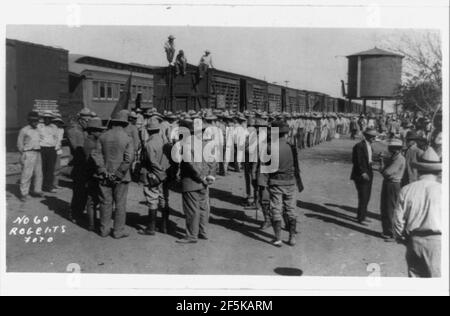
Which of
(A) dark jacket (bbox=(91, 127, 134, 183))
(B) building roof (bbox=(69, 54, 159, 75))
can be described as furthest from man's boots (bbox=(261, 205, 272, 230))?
(B) building roof (bbox=(69, 54, 159, 75))

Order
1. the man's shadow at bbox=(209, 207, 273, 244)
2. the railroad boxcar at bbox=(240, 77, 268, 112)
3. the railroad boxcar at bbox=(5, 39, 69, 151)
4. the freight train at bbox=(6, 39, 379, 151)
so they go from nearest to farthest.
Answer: the man's shadow at bbox=(209, 207, 273, 244)
the railroad boxcar at bbox=(5, 39, 69, 151)
the freight train at bbox=(6, 39, 379, 151)
the railroad boxcar at bbox=(240, 77, 268, 112)

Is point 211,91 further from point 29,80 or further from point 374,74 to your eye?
point 374,74

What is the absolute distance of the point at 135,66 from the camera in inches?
814

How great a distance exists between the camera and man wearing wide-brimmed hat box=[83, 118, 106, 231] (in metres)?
6.87

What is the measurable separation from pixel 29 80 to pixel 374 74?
14.8 meters

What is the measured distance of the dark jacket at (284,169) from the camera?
6.31 m

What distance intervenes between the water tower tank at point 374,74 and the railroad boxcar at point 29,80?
42.6 ft

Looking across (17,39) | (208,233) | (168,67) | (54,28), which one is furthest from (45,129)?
Result: (168,67)

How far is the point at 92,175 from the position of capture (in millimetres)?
7066

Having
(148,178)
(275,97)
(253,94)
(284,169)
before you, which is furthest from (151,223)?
(275,97)

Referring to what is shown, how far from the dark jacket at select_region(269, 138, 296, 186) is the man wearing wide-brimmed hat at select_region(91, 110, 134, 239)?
2285mm

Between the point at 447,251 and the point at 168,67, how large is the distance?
10.2 metres

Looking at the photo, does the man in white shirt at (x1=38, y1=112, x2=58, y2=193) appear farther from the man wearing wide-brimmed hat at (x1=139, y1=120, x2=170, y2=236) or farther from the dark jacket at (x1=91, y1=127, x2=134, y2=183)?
the man wearing wide-brimmed hat at (x1=139, y1=120, x2=170, y2=236)
